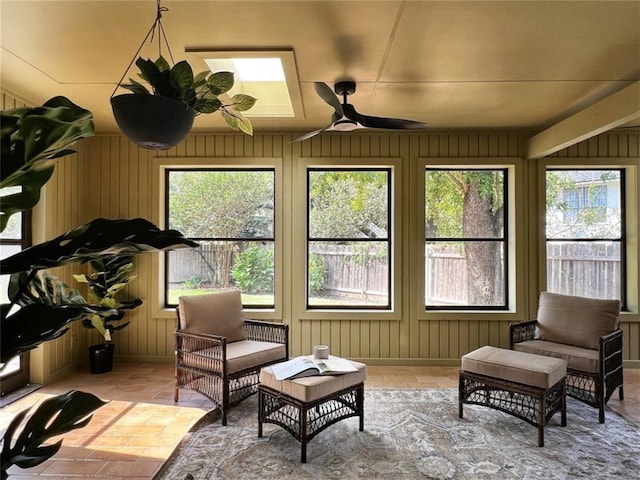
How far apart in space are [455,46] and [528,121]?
2.05m

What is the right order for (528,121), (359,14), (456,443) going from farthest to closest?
1. (528,121)
2. (456,443)
3. (359,14)

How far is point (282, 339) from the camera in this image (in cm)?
348

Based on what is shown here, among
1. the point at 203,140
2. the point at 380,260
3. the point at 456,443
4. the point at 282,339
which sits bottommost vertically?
the point at 456,443

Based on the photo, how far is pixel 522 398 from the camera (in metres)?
2.86

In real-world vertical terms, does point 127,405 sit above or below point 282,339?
below

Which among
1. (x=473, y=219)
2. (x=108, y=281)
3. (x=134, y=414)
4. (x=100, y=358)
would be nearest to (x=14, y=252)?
(x=108, y=281)

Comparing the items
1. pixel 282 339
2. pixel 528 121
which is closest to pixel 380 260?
pixel 282 339

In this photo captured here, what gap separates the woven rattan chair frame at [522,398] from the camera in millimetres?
2574

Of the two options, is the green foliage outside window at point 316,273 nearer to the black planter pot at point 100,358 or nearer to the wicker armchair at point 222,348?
the wicker armchair at point 222,348

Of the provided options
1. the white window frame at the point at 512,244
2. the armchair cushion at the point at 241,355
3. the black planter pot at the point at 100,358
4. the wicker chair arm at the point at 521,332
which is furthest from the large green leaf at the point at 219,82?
the black planter pot at the point at 100,358

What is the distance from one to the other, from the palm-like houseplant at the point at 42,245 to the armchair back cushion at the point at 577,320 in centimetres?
366

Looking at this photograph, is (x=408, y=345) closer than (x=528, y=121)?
No

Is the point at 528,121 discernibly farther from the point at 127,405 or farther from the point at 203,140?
the point at 127,405

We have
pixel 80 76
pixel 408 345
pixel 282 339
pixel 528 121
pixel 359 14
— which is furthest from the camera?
pixel 408 345
